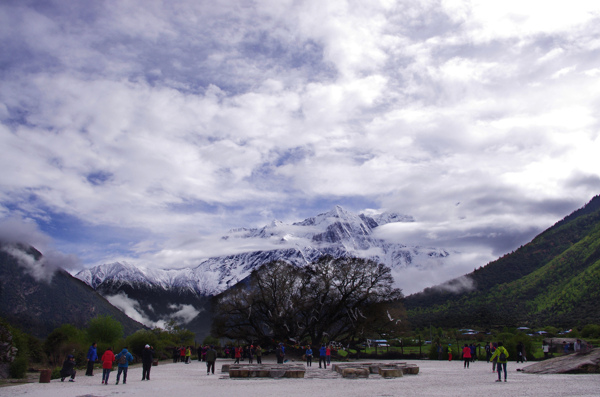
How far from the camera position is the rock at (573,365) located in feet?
67.5

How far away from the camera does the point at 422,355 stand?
43.7 m

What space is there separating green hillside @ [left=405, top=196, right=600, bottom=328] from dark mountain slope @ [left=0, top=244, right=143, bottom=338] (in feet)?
261

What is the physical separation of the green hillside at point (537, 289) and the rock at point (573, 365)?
5792 cm

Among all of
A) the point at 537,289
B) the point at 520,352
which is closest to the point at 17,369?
the point at 520,352

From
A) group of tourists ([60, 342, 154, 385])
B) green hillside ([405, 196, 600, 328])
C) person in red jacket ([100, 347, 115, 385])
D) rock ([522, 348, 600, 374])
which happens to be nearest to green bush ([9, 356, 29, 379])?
group of tourists ([60, 342, 154, 385])

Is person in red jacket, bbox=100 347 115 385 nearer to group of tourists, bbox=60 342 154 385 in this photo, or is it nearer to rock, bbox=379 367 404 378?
group of tourists, bbox=60 342 154 385

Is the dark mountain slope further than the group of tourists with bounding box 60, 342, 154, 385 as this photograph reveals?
Yes

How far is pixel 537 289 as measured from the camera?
104750mm

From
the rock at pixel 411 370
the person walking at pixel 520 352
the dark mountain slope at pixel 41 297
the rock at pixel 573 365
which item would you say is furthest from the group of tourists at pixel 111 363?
the dark mountain slope at pixel 41 297

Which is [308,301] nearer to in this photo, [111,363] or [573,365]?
[573,365]

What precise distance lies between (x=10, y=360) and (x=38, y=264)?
10509 cm

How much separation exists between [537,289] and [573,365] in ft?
311

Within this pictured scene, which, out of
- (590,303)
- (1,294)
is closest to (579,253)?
(590,303)

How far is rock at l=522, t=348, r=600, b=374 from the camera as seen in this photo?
67.5 ft
